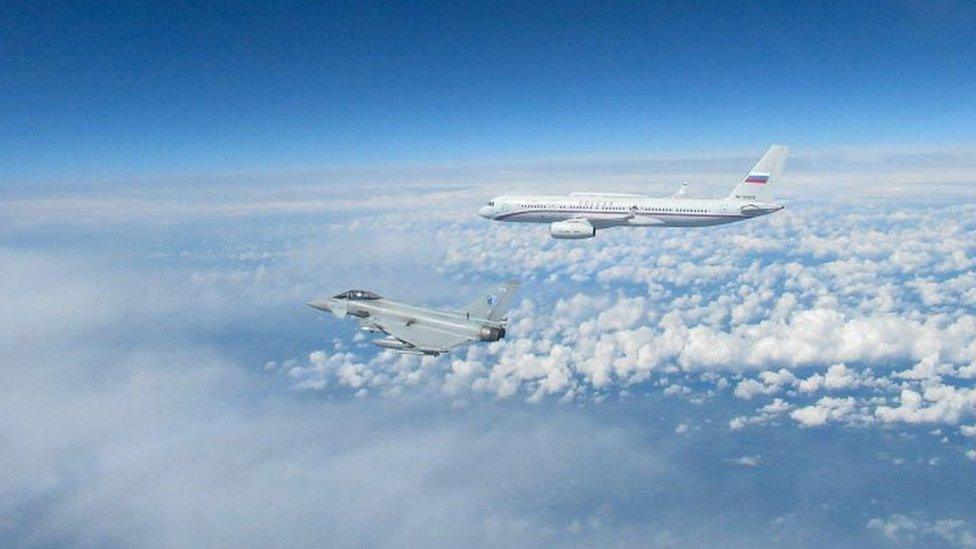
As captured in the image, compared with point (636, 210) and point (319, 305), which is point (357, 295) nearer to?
point (319, 305)

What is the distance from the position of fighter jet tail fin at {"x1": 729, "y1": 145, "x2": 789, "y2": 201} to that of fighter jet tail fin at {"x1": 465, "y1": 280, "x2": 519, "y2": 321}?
22.5m

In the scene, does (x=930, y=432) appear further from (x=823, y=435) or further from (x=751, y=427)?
(x=751, y=427)

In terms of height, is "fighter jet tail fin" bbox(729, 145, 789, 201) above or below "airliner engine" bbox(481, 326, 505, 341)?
above

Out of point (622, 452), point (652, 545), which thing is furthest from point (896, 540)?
point (622, 452)

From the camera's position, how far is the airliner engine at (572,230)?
38.4m

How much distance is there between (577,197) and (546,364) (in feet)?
217

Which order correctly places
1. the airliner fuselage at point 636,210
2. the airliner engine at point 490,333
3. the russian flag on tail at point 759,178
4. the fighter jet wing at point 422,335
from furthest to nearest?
the russian flag on tail at point 759,178
the airliner fuselage at point 636,210
the airliner engine at point 490,333
the fighter jet wing at point 422,335

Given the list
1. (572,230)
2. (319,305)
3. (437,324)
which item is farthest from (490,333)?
(572,230)

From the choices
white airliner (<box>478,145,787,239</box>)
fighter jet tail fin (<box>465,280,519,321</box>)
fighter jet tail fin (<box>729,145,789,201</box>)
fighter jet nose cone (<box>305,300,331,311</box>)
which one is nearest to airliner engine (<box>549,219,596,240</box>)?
white airliner (<box>478,145,787,239</box>)

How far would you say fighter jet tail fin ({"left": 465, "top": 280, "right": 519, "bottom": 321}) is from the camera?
24.2 metres

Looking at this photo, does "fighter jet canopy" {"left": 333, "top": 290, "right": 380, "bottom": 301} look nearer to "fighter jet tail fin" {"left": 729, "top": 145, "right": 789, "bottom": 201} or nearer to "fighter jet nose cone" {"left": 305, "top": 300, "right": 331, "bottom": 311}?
"fighter jet nose cone" {"left": 305, "top": 300, "right": 331, "bottom": 311}

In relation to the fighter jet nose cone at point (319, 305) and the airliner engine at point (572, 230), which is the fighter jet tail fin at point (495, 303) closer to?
the fighter jet nose cone at point (319, 305)

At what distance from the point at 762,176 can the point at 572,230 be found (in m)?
13.7

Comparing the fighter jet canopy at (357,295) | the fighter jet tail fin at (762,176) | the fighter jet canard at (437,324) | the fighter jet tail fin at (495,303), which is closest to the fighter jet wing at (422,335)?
the fighter jet canard at (437,324)
